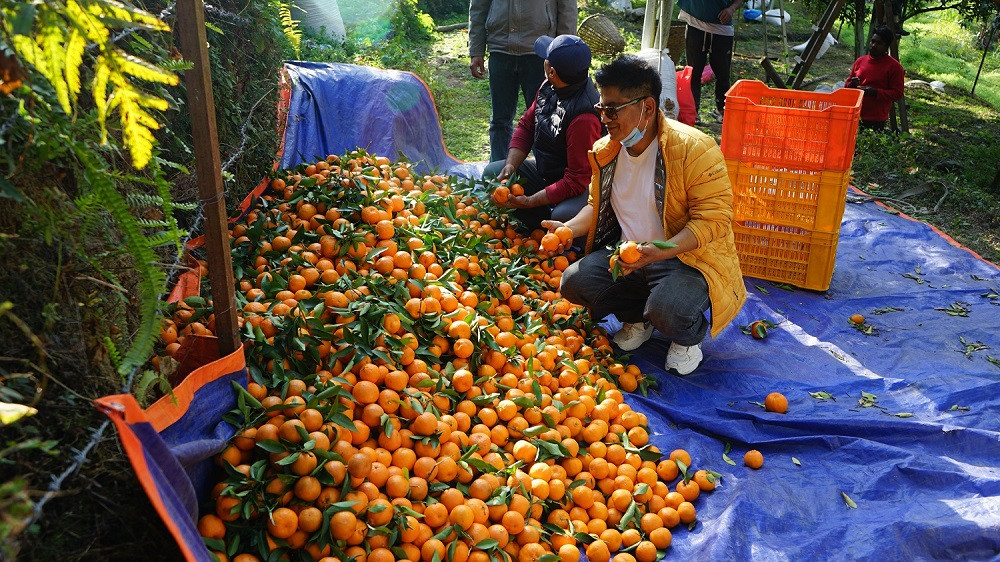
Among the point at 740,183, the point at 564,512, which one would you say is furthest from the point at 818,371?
the point at 564,512

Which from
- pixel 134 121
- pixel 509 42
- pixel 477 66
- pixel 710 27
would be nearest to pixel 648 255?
pixel 134 121

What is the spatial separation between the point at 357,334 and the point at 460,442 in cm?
54

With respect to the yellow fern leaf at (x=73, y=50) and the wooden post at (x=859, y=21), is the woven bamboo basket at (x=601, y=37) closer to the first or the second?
the wooden post at (x=859, y=21)

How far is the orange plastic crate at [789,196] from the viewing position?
4.10 meters

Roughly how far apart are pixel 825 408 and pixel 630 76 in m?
1.64

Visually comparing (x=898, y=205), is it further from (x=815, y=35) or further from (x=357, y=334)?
(x=357, y=334)

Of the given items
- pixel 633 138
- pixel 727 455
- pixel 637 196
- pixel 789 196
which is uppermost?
pixel 633 138

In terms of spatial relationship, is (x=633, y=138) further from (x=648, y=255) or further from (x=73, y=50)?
(x=73, y=50)

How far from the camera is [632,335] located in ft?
12.1

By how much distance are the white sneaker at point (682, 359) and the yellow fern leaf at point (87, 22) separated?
9.22 ft

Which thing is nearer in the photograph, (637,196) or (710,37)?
(637,196)

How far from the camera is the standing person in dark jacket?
13.3 ft

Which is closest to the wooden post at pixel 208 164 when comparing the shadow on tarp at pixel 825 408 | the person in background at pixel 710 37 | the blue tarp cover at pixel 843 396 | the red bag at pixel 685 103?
the shadow on tarp at pixel 825 408

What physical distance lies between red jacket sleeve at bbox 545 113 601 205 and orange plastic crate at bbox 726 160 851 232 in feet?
2.85
